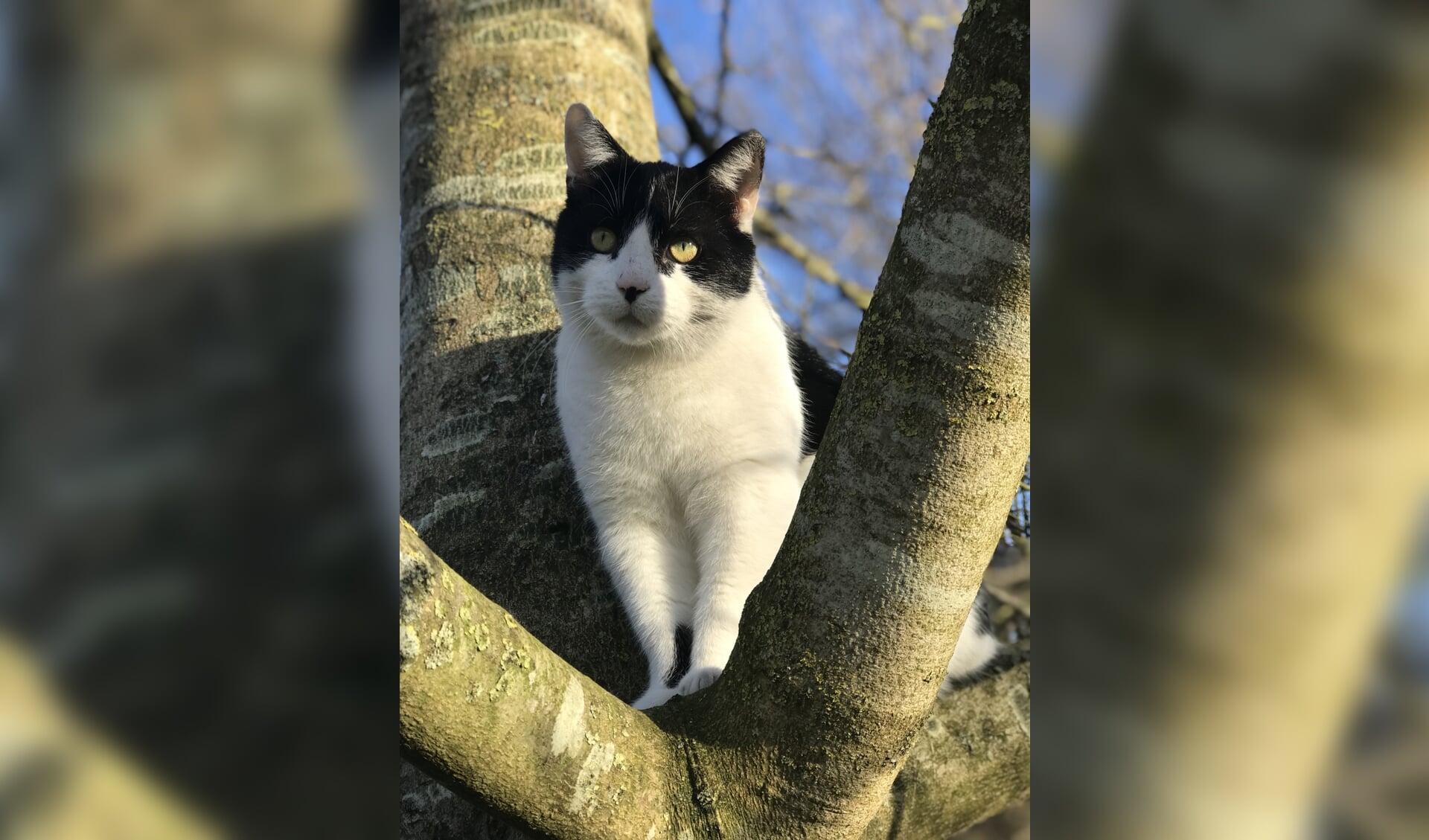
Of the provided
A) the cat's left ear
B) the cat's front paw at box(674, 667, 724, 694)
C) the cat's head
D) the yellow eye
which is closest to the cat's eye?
the cat's head

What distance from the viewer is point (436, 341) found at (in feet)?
8.09

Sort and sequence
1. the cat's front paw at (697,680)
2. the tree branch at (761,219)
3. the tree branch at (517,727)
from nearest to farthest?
the tree branch at (517,727), the cat's front paw at (697,680), the tree branch at (761,219)

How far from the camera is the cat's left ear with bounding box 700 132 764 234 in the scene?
8.05 feet

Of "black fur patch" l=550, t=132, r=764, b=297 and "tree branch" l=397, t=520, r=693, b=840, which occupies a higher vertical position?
"black fur patch" l=550, t=132, r=764, b=297

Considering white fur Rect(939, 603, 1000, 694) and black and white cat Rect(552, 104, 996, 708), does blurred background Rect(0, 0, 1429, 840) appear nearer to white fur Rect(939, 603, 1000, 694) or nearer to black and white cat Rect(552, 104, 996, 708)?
black and white cat Rect(552, 104, 996, 708)

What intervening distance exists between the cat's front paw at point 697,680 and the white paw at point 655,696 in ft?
0.08

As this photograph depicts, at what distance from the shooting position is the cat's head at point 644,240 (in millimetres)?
2332
